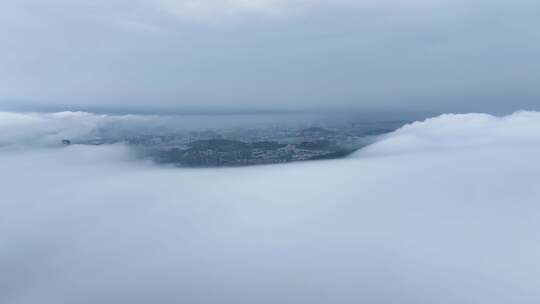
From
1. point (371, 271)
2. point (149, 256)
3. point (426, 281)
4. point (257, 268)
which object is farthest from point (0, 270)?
point (426, 281)

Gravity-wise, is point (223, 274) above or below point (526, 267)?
below

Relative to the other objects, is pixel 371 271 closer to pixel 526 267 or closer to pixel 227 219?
pixel 526 267

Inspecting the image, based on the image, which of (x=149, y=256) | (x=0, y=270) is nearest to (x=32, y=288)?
(x=0, y=270)

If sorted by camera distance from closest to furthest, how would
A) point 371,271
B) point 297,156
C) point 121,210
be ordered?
point 371,271 → point 121,210 → point 297,156

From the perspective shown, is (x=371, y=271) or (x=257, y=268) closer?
(x=371, y=271)

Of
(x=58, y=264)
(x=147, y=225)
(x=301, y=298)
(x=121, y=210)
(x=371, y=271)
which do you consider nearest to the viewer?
(x=301, y=298)

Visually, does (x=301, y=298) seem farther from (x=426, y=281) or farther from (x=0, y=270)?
(x=0, y=270)

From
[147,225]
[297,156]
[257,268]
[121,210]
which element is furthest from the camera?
[297,156]

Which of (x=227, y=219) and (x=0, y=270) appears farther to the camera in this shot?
(x=227, y=219)

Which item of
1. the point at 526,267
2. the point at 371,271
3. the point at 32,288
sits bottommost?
the point at 32,288
